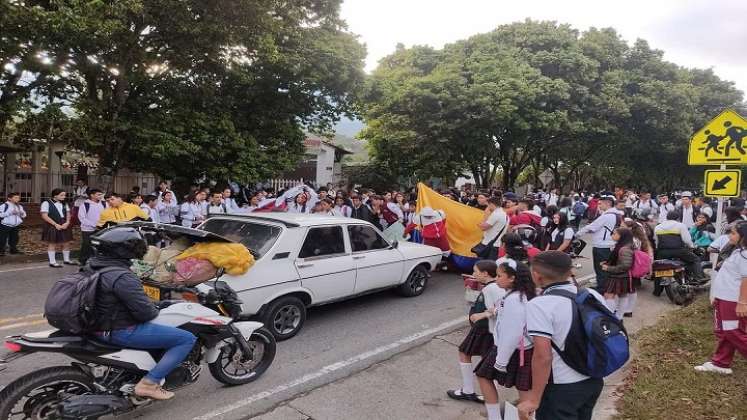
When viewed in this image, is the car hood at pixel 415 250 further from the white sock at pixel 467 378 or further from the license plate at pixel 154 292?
the license plate at pixel 154 292

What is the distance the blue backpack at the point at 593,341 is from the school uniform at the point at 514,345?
0.50m

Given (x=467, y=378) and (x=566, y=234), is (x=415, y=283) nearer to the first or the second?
(x=566, y=234)

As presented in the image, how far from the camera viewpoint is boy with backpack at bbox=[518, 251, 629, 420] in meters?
2.74

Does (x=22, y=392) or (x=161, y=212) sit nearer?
(x=22, y=392)

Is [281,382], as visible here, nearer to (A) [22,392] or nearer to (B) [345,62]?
(A) [22,392]

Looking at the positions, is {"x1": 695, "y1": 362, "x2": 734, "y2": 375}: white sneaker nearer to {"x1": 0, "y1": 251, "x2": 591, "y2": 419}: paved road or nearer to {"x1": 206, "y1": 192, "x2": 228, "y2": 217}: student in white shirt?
{"x1": 0, "y1": 251, "x2": 591, "y2": 419}: paved road

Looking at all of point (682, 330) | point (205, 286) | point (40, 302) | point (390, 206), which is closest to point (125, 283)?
point (205, 286)

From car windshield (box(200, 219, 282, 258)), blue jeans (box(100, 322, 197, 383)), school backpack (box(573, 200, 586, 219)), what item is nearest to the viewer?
blue jeans (box(100, 322, 197, 383))

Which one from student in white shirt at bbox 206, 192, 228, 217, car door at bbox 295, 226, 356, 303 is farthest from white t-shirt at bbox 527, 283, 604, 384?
student in white shirt at bbox 206, 192, 228, 217

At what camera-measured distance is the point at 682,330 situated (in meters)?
Result: 6.34

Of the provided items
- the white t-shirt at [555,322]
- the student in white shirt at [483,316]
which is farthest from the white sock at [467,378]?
the white t-shirt at [555,322]

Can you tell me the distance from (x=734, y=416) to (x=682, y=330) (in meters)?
2.37

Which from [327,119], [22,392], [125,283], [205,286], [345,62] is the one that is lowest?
[22,392]

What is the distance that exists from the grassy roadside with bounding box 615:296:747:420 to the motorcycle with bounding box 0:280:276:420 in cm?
350
